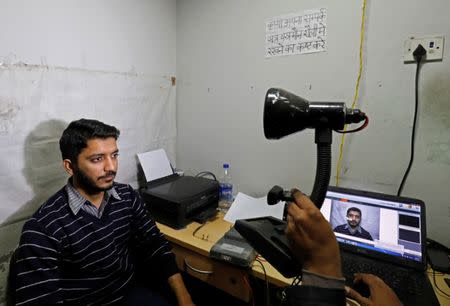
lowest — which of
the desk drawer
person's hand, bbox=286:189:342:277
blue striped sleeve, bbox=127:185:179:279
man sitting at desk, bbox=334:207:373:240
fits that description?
the desk drawer

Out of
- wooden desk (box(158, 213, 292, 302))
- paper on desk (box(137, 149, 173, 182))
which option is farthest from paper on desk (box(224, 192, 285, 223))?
paper on desk (box(137, 149, 173, 182))

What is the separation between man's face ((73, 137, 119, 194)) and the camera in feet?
3.65

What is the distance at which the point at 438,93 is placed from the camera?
1.22 metres

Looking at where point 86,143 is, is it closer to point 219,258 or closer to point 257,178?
point 219,258

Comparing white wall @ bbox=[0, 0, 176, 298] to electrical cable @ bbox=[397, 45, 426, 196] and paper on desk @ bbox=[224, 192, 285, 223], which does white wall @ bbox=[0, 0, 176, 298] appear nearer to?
paper on desk @ bbox=[224, 192, 285, 223]

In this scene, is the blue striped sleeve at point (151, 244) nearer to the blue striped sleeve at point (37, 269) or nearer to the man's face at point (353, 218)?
the blue striped sleeve at point (37, 269)

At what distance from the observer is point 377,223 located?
1.20 m

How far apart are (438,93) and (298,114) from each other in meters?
0.98

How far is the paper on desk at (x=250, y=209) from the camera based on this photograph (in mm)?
1528

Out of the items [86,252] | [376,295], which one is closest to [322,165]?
[376,295]

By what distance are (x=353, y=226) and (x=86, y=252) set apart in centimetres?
115

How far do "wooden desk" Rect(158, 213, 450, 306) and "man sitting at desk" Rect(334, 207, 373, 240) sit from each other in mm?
291

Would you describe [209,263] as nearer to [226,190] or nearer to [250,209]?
[250,209]

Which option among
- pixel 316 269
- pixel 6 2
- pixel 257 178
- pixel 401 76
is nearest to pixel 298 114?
pixel 316 269
